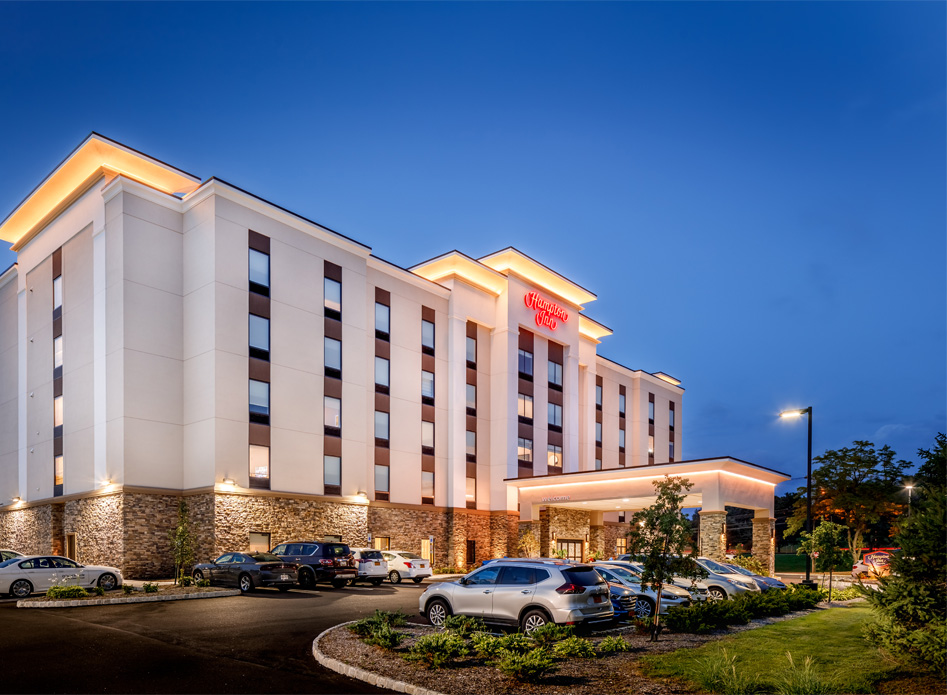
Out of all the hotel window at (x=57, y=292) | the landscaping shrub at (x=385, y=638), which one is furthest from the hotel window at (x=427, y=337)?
the landscaping shrub at (x=385, y=638)

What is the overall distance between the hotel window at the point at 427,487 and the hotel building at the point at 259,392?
0.20m

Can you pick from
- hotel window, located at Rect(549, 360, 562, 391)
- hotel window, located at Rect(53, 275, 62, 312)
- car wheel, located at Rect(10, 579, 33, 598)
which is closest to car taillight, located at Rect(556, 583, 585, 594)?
car wheel, located at Rect(10, 579, 33, 598)

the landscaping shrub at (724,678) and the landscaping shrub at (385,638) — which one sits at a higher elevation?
the landscaping shrub at (724,678)

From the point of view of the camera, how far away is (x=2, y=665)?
475 inches

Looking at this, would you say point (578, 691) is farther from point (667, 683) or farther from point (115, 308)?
point (115, 308)

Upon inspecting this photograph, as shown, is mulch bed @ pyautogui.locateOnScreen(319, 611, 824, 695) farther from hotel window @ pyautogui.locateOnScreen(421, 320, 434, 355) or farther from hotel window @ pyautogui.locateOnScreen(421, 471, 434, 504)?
hotel window @ pyautogui.locateOnScreen(421, 320, 434, 355)

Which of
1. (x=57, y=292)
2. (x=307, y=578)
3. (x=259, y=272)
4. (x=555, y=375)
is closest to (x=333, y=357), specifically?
(x=259, y=272)

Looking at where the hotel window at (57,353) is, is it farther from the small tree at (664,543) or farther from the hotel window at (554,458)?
the small tree at (664,543)

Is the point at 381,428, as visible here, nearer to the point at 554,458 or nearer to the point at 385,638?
the point at 554,458

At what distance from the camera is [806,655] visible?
40.5 feet

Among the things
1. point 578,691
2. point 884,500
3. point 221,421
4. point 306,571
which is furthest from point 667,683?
point 884,500

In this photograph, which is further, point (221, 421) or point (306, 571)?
point (221, 421)

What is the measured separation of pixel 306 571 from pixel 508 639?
1794 centimetres

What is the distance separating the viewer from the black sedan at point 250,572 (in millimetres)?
26578
